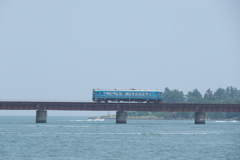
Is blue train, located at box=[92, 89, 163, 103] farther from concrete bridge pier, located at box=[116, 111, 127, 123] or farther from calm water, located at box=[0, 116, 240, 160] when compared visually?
calm water, located at box=[0, 116, 240, 160]

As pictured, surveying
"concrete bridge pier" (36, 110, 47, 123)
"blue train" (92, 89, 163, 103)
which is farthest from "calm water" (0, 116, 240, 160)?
"concrete bridge pier" (36, 110, 47, 123)

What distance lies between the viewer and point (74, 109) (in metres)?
132

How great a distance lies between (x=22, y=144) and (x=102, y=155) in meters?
15.9

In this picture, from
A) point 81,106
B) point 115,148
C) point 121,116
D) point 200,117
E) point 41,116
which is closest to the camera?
point 115,148

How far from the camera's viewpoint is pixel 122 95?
13250cm

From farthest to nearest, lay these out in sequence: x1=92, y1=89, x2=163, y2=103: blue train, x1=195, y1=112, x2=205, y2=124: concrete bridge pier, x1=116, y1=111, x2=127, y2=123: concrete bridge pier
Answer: x1=195, y1=112, x2=205, y2=124: concrete bridge pier
x1=116, y1=111, x2=127, y2=123: concrete bridge pier
x1=92, y1=89, x2=163, y2=103: blue train

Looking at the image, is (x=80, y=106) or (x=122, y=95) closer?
(x=80, y=106)

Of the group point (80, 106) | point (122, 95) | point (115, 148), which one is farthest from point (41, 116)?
point (115, 148)

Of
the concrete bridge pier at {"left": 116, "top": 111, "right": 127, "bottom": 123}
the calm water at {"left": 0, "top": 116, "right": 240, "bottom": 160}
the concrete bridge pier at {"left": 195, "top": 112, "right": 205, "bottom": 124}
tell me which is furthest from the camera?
the concrete bridge pier at {"left": 195, "top": 112, "right": 205, "bottom": 124}

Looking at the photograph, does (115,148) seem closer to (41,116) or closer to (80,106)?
(80,106)

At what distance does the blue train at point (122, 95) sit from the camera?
132 meters

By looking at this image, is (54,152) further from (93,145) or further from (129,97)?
(129,97)

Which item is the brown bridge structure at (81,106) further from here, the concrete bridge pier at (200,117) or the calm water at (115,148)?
the calm water at (115,148)

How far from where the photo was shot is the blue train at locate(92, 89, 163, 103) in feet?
433
